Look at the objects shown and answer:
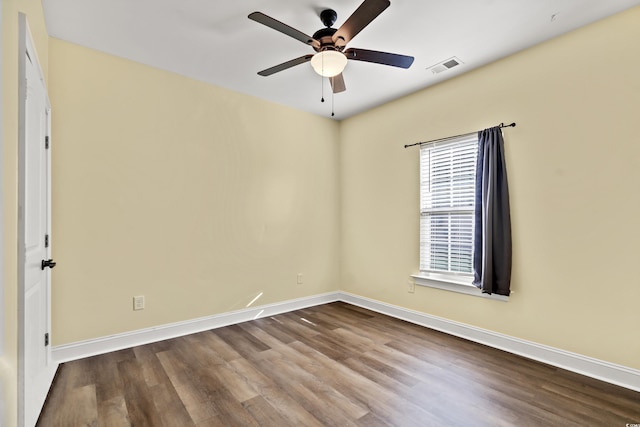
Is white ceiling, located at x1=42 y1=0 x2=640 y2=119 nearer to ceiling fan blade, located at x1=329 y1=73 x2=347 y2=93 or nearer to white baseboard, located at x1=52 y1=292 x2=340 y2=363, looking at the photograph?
ceiling fan blade, located at x1=329 y1=73 x2=347 y2=93

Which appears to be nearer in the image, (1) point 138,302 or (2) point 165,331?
(1) point 138,302

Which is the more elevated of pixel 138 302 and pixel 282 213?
pixel 282 213

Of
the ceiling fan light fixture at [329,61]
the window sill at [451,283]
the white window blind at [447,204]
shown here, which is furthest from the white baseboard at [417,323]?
the ceiling fan light fixture at [329,61]

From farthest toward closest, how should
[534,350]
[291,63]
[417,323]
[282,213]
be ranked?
[282,213] < [417,323] < [534,350] < [291,63]

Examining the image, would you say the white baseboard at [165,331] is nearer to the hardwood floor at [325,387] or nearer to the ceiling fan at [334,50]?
the hardwood floor at [325,387]

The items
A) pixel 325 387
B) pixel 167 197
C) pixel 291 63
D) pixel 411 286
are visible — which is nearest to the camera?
pixel 325 387

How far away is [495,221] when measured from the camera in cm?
284

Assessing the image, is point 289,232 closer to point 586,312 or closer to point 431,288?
point 431,288

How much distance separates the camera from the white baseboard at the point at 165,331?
2609mm

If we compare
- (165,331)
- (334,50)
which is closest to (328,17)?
(334,50)

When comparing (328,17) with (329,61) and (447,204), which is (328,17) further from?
(447,204)

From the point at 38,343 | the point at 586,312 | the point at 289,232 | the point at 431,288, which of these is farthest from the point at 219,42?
the point at 586,312

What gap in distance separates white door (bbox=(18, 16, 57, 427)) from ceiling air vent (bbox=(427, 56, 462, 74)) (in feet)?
10.0

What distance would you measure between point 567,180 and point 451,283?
1.40m
